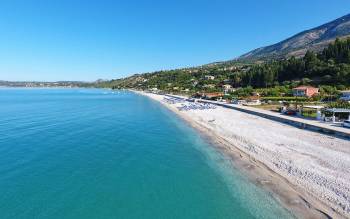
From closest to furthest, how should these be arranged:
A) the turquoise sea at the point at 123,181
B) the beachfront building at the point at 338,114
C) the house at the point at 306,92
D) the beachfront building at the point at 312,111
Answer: the turquoise sea at the point at 123,181
the beachfront building at the point at 338,114
the beachfront building at the point at 312,111
the house at the point at 306,92

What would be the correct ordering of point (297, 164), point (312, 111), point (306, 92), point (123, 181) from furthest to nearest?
point (306, 92) < point (312, 111) < point (297, 164) < point (123, 181)

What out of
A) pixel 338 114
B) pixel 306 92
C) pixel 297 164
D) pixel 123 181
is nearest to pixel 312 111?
pixel 338 114

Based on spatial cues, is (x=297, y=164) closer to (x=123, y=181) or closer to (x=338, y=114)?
(x=123, y=181)

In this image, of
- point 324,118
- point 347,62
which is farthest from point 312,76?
point 324,118

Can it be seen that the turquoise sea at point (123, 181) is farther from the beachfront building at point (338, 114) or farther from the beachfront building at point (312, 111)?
the beachfront building at point (312, 111)

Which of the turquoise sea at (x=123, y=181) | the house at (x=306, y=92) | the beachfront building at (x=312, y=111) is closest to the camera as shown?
the turquoise sea at (x=123, y=181)

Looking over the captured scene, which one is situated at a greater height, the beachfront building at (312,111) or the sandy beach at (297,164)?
the beachfront building at (312,111)

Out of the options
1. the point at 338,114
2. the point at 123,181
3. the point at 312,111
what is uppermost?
the point at 338,114

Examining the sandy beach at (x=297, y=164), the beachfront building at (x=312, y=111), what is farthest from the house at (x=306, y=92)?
the sandy beach at (x=297, y=164)
